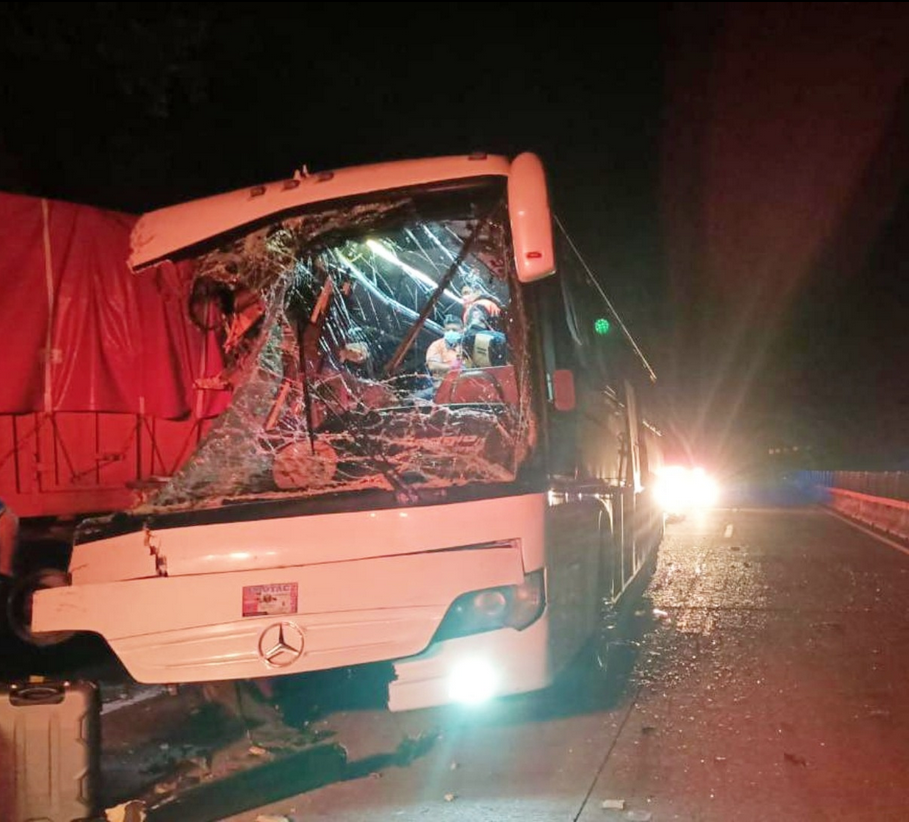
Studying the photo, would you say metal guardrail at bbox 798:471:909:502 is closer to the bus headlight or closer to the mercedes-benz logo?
the bus headlight

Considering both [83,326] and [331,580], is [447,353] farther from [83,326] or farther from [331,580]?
[83,326]

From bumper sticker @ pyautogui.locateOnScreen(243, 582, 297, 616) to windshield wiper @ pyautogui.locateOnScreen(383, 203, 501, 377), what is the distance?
4.99ft

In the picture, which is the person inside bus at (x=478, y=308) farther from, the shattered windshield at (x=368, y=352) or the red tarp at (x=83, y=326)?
the red tarp at (x=83, y=326)

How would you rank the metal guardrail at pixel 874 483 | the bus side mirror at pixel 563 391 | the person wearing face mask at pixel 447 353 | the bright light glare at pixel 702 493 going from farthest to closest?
the bright light glare at pixel 702 493 < the metal guardrail at pixel 874 483 < the person wearing face mask at pixel 447 353 < the bus side mirror at pixel 563 391

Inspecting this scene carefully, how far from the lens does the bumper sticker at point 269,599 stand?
5.21 metres

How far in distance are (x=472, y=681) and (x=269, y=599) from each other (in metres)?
1.11

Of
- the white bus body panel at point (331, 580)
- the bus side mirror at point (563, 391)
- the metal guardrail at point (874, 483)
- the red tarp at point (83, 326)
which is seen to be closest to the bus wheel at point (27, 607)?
the red tarp at point (83, 326)

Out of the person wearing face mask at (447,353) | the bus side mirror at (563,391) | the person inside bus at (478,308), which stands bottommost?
the bus side mirror at (563,391)

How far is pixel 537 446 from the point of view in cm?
550

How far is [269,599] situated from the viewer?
522 cm

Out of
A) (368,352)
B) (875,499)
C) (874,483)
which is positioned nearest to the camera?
(368,352)

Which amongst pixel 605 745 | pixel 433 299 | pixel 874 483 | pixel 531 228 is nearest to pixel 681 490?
pixel 874 483

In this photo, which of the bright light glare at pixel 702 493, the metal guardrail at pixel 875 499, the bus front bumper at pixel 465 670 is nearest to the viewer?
the bus front bumper at pixel 465 670

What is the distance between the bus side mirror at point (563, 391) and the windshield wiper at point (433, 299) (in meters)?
0.84
